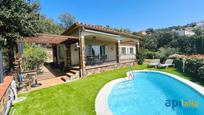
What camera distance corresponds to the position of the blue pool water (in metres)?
7.54

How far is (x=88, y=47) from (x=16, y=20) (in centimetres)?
979

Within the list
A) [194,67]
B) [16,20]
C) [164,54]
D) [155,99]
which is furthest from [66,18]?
[155,99]

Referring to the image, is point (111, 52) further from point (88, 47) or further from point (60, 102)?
point (60, 102)

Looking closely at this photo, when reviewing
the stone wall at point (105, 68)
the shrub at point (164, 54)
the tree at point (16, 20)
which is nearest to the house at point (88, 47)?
the stone wall at point (105, 68)

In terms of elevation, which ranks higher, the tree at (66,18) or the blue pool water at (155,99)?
the tree at (66,18)

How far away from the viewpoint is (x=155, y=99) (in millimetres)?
9406

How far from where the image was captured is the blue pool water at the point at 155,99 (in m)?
7.54

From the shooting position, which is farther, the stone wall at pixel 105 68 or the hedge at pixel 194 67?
the stone wall at pixel 105 68

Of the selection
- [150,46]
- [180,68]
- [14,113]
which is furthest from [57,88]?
[150,46]

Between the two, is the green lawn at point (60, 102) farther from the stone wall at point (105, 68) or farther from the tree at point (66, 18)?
the tree at point (66, 18)

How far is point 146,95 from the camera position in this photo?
407 inches

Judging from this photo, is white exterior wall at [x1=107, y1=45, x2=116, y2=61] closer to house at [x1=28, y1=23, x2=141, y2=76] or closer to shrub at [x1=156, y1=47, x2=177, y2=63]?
house at [x1=28, y1=23, x2=141, y2=76]

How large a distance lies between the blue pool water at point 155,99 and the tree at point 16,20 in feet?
28.7

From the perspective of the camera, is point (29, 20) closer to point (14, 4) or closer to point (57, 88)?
point (14, 4)
